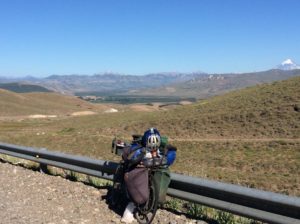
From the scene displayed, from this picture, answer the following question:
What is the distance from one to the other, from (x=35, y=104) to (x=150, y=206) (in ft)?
484

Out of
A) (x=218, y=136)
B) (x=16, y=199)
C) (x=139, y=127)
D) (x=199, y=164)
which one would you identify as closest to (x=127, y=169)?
(x=16, y=199)

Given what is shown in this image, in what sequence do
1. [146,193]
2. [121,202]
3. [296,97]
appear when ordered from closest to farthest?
[146,193] < [121,202] < [296,97]

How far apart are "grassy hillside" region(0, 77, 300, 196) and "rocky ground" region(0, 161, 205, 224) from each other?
9.97 m

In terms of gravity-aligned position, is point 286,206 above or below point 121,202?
above

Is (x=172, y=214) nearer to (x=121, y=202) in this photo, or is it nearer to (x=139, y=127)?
(x=121, y=202)

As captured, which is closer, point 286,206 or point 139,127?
point 286,206

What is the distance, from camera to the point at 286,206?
5.85 m

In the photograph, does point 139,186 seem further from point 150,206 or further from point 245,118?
point 245,118

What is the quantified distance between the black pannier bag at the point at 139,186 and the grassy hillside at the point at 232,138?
37.9 ft

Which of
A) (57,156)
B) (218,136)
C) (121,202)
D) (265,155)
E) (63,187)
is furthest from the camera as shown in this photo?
(218,136)

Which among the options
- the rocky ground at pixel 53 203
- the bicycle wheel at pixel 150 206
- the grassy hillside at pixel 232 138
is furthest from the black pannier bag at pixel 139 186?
the grassy hillside at pixel 232 138

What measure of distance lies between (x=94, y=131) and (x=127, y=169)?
4638 cm

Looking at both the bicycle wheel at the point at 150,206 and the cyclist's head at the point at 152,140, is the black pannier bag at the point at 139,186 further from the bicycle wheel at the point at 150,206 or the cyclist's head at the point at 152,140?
the cyclist's head at the point at 152,140

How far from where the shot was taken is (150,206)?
23.0 ft
